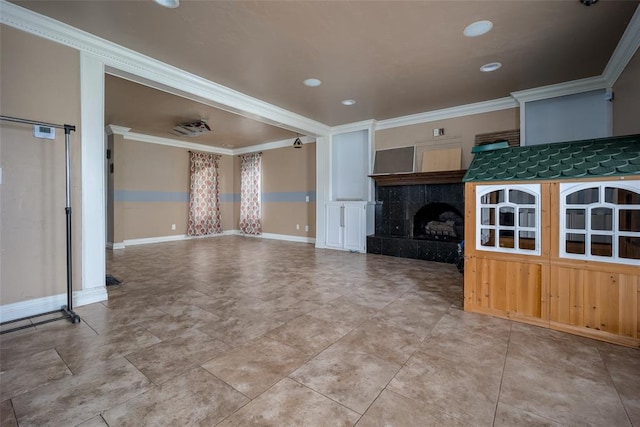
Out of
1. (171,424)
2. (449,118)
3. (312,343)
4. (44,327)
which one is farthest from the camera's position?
(449,118)

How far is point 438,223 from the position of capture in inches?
223

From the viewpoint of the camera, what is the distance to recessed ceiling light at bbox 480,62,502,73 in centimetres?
357

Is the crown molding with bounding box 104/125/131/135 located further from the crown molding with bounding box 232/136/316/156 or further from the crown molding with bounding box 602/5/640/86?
the crown molding with bounding box 602/5/640/86

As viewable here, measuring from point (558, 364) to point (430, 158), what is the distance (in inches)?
163

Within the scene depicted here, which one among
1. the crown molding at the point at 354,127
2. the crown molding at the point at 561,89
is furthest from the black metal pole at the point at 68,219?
the crown molding at the point at 561,89

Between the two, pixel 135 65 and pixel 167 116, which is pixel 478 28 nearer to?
pixel 135 65

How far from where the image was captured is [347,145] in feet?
21.8

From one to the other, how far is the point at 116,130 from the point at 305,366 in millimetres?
7172

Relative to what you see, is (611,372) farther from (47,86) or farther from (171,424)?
(47,86)

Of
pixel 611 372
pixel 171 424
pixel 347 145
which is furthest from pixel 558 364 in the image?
pixel 347 145

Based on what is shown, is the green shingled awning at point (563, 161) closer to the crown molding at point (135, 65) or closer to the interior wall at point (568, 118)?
the interior wall at point (568, 118)

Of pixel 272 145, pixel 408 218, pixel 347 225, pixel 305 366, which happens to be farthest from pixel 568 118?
pixel 272 145

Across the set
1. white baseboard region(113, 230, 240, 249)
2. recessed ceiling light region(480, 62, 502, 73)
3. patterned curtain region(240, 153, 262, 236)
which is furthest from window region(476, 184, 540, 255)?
white baseboard region(113, 230, 240, 249)

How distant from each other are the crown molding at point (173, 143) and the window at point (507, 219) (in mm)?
7632
